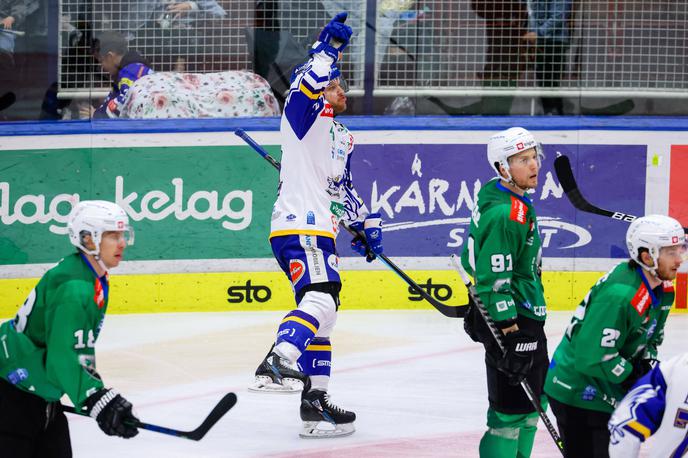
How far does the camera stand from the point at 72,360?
340 centimetres

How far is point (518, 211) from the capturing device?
4.23m

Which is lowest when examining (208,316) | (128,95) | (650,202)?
(208,316)

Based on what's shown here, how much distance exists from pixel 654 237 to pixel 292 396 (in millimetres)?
2833

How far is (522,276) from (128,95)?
4655 millimetres

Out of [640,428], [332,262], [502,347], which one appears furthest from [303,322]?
[640,428]

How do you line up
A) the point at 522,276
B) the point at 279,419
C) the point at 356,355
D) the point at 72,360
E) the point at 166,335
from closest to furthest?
the point at 72,360 < the point at 522,276 < the point at 279,419 < the point at 356,355 < the point at 166,335

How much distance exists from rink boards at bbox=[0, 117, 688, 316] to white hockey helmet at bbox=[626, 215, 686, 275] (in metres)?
4.70

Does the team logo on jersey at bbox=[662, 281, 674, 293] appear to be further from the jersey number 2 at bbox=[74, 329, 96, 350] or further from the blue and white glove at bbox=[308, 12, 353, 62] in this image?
the blue and white glove at bbox=[308, 12, 353, 62]

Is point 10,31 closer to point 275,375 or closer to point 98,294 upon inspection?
point 275,375

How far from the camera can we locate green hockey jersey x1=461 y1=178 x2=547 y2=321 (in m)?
4.17

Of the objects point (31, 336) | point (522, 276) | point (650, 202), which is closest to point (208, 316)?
point (650, 202)

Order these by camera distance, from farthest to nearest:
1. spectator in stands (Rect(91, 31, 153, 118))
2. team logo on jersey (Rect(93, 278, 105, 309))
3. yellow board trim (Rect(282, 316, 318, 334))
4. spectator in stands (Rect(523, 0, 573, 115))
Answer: spectator in stands (Rect(523, 0, 573, 115)) < spectator in stands (Rect(91, 31, 153, 118)) < yellow board trim (Rect(282, 316, 318, 334)) < team logo on jersey (Rect(93, 278, 105, 309))

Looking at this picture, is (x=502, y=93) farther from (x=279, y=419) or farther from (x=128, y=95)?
(x=279, y=419)

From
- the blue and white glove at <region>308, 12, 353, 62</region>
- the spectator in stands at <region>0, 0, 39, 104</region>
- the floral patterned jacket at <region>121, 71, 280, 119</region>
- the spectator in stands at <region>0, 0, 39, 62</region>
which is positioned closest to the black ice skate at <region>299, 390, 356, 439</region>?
the blue and white glove at <region>308, 12, 353, 62</region>
